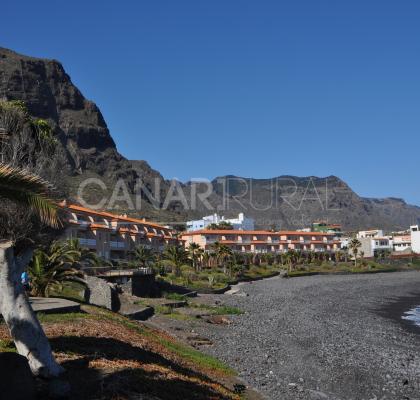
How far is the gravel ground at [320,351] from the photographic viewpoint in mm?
15617

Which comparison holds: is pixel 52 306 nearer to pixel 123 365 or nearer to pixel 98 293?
pixel 98 293

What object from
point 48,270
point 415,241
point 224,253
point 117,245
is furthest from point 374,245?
point 48,270

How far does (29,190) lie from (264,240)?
114 metres

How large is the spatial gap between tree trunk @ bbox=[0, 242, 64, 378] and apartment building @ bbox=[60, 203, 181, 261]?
49844 millimetres

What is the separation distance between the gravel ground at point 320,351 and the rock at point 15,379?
7753 millimetres

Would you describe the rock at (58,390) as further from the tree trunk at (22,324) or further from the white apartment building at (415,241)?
the white apartment building at (415,241)

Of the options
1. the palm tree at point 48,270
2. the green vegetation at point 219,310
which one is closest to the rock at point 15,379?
the palm tree at point 48,270

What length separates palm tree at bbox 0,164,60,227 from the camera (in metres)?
7.41

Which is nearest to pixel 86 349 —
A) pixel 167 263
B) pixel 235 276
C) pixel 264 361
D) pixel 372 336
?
pixel 264 361

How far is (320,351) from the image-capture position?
21438 millimetres

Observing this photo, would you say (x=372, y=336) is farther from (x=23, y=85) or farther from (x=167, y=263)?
(x=23, y=85)

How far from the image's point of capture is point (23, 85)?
554 ft

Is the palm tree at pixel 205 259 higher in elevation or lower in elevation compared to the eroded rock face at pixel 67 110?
lower

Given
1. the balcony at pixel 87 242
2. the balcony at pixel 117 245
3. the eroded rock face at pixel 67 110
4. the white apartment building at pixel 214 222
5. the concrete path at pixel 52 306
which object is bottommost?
the concrete path at pixel 52 306
